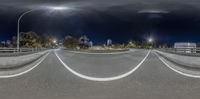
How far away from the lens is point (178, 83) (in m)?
13.1

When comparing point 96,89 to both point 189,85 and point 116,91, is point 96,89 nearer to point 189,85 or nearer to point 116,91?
point 116,91

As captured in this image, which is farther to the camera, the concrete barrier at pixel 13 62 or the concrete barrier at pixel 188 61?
the concrete barrier at pixel 188 61

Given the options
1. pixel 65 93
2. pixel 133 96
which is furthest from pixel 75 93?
pixel 133 96

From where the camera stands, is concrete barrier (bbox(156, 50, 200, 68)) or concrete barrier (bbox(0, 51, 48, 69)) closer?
concrete barrier (bbox(0, 51, 48, 69))

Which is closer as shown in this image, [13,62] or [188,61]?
[13,62]

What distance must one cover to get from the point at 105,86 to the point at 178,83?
2902 mm

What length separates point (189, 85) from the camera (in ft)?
40.8

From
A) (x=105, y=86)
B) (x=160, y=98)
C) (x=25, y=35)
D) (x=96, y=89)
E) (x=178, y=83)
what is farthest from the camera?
(x=25, y=35)

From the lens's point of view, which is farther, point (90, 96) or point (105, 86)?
point (105, 86)

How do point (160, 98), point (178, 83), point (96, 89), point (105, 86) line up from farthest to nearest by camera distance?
point (178, 83), point (105, 86), point (96, 89), point (160, 98)

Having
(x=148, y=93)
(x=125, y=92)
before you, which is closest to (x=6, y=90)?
(x=125, y=92)

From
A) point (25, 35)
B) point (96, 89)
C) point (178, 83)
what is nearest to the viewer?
point (96, 89)

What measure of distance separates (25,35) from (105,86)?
95329 millimetres

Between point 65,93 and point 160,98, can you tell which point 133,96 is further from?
point 65,93
